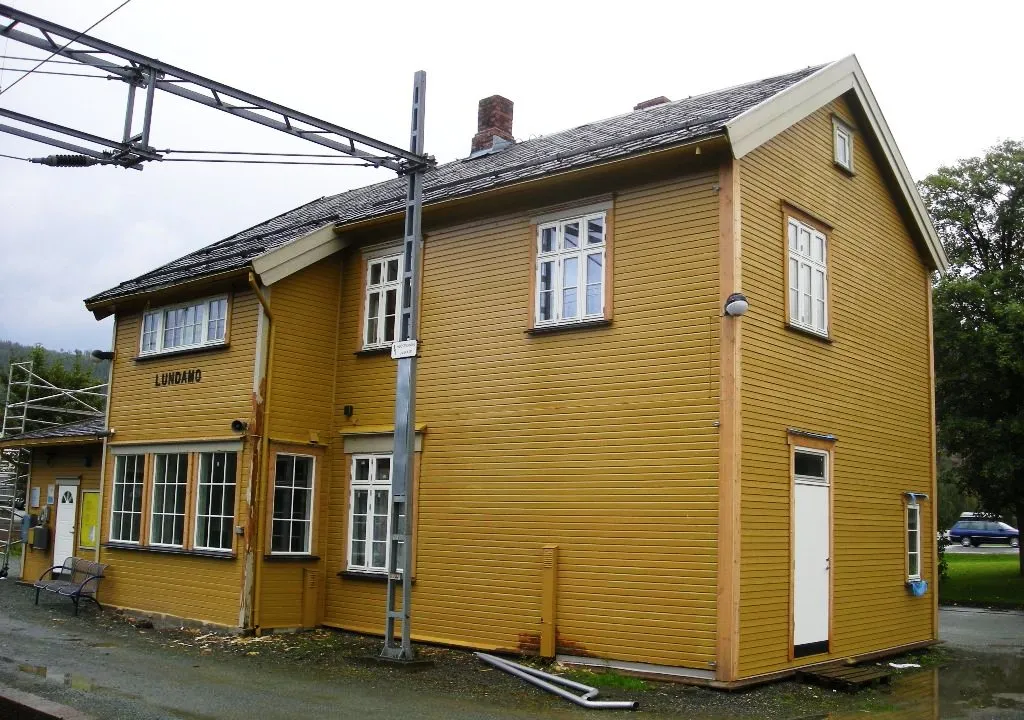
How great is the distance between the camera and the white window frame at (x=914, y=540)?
1544cm

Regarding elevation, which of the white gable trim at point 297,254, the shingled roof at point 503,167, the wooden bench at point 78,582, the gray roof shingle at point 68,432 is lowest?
the wooden bench at point 78,582

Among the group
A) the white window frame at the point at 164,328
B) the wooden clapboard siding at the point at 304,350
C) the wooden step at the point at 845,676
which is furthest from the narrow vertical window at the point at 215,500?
the wooden step at the point at 845,676

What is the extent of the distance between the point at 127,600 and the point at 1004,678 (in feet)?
43.5

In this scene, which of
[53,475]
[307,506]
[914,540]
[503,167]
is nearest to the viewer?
[307,506]

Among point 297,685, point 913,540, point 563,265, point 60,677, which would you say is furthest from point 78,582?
point 913,540

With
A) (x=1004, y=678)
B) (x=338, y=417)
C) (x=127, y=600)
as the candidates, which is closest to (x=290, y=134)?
(x=338, y=417)

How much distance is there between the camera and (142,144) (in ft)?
35.3

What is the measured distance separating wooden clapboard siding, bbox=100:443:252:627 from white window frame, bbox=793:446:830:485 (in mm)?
7727

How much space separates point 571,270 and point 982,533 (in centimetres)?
4221

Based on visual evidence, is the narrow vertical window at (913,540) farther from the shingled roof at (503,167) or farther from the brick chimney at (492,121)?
the brick chimney at (492,121)

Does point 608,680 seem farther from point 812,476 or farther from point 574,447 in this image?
point 812,476

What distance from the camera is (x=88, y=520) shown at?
64.9 feet

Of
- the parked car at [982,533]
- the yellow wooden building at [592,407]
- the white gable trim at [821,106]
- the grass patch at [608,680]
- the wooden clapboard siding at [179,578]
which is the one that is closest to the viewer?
the grass patch at [608,680]

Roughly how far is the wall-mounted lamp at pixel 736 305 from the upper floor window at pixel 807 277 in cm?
163
